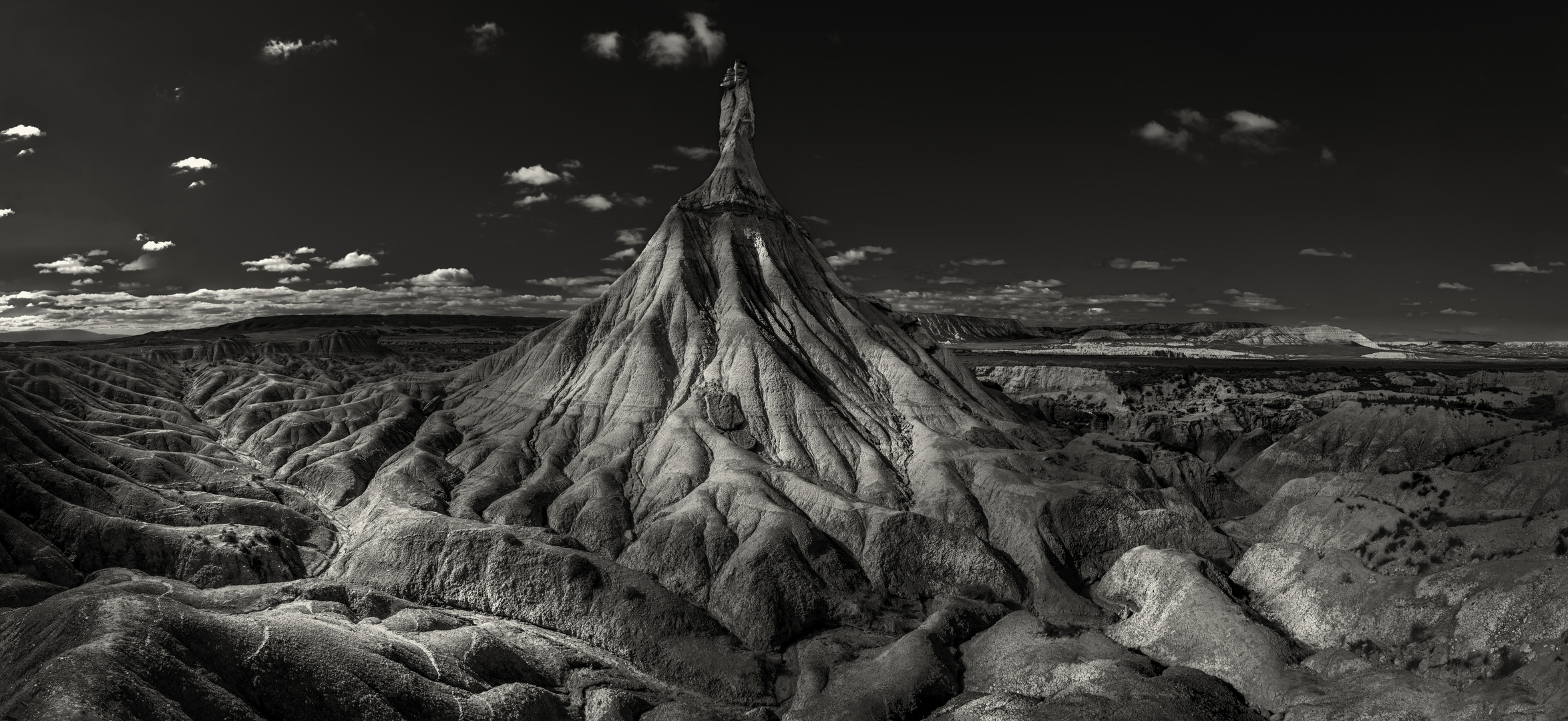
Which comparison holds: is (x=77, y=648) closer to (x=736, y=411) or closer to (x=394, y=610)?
(x=394, y=610)

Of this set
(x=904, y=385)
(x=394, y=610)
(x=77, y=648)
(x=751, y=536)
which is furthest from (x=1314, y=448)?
(x=77, y=648)

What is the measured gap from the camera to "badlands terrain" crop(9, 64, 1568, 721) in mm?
29516

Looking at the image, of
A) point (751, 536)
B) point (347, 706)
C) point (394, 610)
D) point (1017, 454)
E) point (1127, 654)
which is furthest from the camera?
point (1017, 454)

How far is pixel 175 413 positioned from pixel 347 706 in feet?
297

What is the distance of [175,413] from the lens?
307 ft

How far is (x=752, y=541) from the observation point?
46969 millimetres

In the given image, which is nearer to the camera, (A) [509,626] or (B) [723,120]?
(A) [509,626]

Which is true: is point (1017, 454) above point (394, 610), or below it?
above

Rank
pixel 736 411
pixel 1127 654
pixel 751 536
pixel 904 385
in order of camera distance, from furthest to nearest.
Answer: pixel 904 385 → pixel 736 411 → pixel 751 536 → pixel 1127 654

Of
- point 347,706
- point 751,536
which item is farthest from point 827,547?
point 347,706

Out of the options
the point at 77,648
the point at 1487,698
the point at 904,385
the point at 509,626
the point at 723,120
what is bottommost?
the point at 509,626

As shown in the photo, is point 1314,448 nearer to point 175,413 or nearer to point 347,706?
point 347,706

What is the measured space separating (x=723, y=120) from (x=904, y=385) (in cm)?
4367

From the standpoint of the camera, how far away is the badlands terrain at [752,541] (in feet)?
96.8
